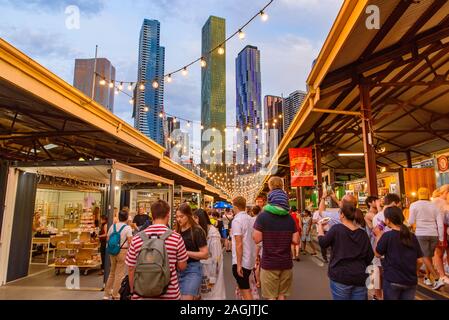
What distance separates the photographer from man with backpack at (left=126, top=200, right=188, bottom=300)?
2537 mm

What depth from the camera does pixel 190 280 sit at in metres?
3.51

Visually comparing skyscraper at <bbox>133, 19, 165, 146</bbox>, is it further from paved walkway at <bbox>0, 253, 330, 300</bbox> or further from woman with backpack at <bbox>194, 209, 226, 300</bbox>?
woman with backpack at <bbox>194, 209, 226, 300</bbox>

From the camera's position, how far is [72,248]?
909 cm

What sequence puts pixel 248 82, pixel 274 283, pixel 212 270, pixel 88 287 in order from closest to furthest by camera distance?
1. pixel 274 283
2. pixel 212 270
3. pixel 88 287
4. pixel 248 82

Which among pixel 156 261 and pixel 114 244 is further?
pixel 114 244

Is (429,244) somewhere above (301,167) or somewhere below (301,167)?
below

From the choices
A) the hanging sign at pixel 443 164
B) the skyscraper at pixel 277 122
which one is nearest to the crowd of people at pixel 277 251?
the hanging sign at pixel 443 164

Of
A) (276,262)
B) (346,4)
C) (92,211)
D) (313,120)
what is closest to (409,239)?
(276,262)

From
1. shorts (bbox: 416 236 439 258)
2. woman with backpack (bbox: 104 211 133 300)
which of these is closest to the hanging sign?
shorts (bbox: 416 236 439 258)

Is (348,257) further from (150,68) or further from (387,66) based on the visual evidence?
(150,68)

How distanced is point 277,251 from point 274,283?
404 millimetres

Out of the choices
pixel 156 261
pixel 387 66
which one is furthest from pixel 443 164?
pixel 156 261

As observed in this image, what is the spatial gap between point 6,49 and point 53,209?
1227cm

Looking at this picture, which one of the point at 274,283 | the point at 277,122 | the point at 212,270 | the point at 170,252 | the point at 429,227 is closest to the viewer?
the point at 170,252
